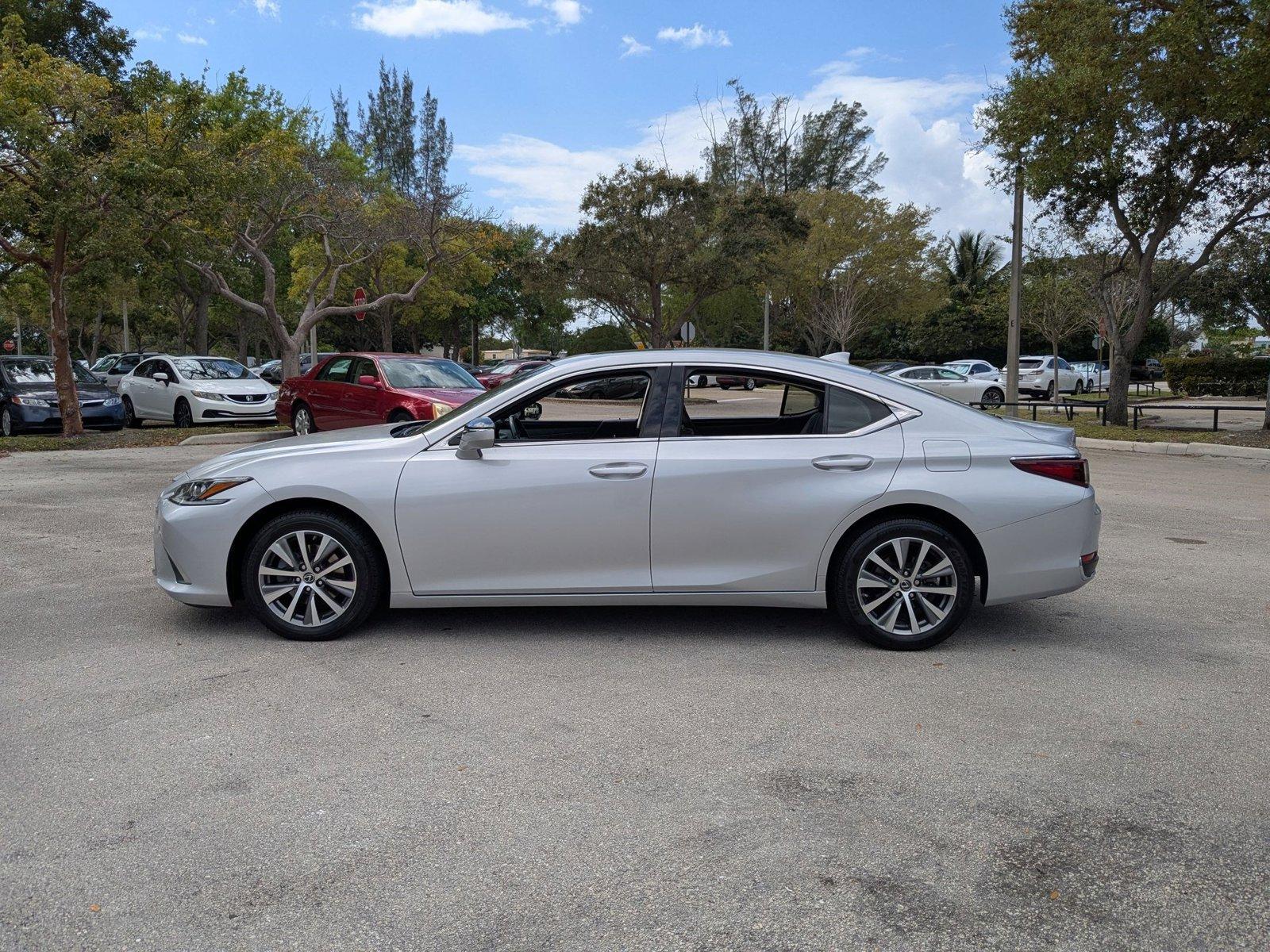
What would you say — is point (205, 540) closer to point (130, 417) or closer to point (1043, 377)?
point (130, 417)

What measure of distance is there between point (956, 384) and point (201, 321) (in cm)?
2640

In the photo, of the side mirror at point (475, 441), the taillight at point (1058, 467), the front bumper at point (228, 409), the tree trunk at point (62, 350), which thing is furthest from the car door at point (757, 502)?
the front bumper at point (228, 409)

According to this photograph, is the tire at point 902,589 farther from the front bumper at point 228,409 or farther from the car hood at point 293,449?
the front bumper at point 228,409

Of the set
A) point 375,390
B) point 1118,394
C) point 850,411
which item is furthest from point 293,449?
point 1118,394

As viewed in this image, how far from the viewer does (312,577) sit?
17.9 ft

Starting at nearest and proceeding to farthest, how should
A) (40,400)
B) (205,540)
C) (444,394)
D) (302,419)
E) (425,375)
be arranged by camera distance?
(205,540) → (444,394) → (425,375) → (302,419) → (40,400)

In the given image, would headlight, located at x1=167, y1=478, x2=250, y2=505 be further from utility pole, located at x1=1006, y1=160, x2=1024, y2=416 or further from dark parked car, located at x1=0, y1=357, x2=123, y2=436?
utility pole, located at x1=1006, y1=160, x2=1024, y2=416

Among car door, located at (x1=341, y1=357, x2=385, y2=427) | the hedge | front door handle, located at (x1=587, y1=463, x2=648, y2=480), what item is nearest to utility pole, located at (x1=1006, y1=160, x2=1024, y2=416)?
car door, located at (x1=341, y1=357, x2=385, y2=427)

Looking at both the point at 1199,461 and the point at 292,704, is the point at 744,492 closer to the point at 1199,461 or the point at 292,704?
the point at 292,704

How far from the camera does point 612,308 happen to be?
1679 inches

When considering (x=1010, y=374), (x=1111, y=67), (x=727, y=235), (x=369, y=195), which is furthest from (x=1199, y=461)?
(x=369, y=195)

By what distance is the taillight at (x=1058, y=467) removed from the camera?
17.8 ft

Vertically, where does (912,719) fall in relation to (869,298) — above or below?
below

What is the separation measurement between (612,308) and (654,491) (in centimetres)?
3795
